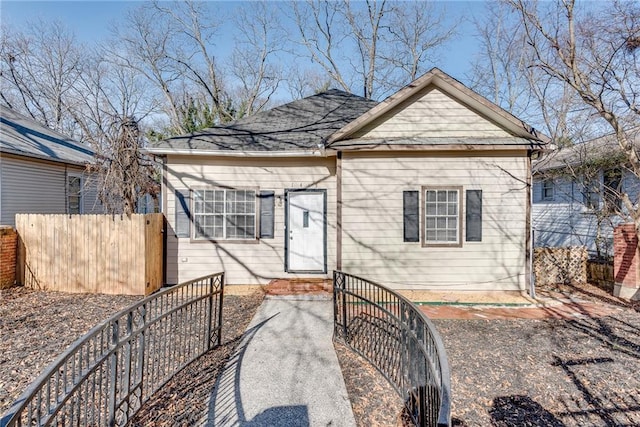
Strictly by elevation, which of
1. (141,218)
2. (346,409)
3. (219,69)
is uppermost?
(219,69)

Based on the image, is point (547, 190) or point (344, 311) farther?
point (547, 190)

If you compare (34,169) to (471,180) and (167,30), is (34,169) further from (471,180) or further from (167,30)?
(167,30)

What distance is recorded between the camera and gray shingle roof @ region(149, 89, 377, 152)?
25.7 feet

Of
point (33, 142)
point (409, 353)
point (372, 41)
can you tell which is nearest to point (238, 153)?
point (409, 353)

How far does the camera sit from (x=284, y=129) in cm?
893

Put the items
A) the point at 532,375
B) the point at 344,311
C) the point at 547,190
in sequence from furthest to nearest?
the point at 547,190 → the point at 344,311 → the point at 532,375

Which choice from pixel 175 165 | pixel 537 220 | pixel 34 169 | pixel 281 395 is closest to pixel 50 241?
pixel 175 165

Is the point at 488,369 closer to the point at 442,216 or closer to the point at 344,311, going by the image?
the point at 344,311

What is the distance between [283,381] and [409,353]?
1.49 meters

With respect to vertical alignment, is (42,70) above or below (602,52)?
above

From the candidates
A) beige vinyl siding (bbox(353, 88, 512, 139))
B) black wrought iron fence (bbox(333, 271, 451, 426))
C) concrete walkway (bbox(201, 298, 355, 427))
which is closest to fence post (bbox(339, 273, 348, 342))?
black wrought iron fence (bbox(333, 271, 451, 426))

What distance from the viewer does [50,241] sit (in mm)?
7508

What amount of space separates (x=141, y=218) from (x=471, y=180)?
7.49 m

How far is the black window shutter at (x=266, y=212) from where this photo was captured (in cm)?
796
